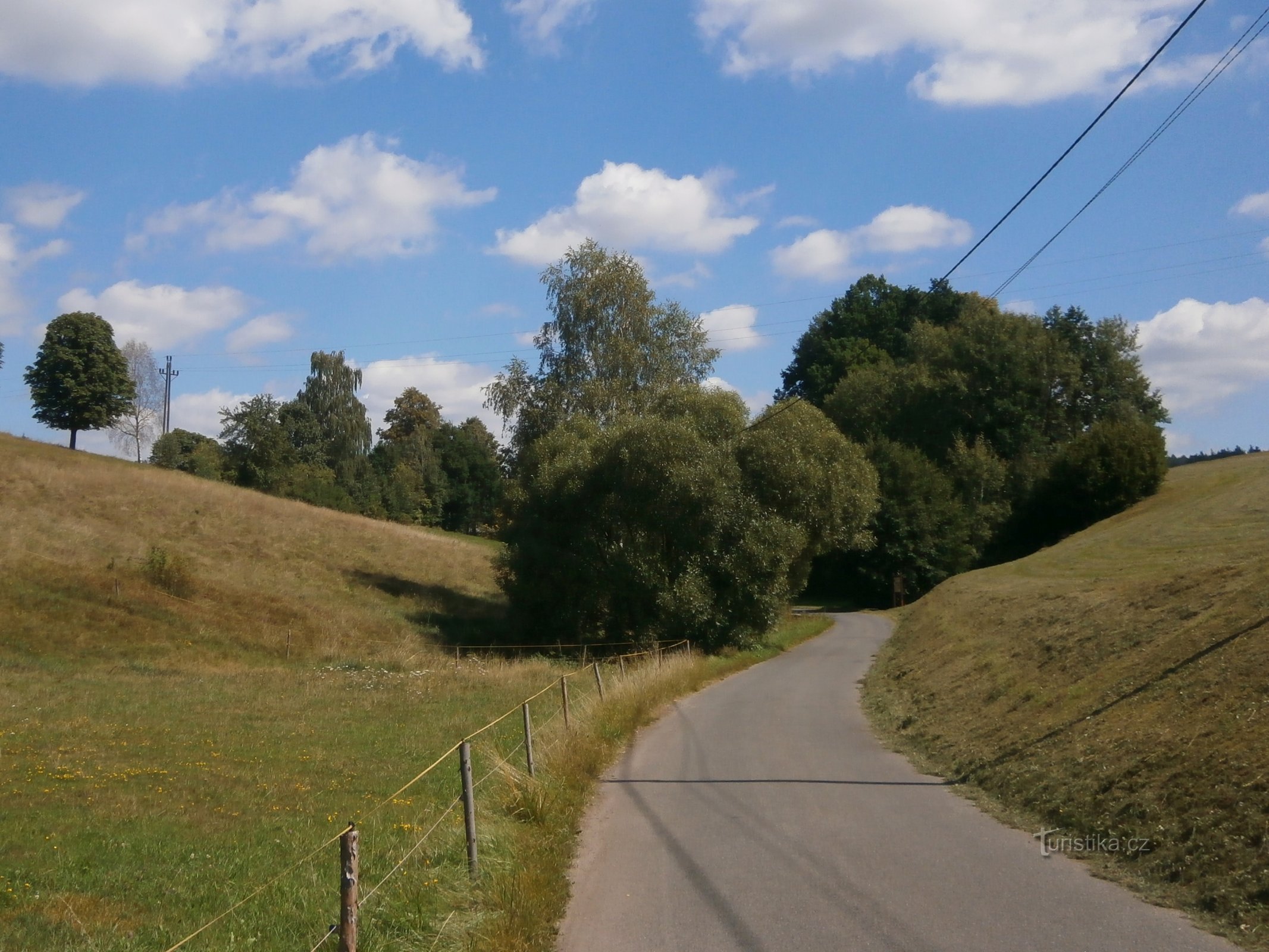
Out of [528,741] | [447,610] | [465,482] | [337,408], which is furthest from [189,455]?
[528,741]

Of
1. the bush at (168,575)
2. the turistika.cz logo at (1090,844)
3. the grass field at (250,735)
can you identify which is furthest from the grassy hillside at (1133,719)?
the bush at (168,575)

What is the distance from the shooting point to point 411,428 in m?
112

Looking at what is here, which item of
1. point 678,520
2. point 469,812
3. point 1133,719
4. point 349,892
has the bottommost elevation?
point 469,812

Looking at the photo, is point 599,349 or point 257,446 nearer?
point 599,349

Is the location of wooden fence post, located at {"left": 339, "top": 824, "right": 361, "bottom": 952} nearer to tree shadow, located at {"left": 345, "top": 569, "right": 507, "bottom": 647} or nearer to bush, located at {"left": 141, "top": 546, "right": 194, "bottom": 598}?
tree shadow, located at {"left": 345, "top": 569, "right": 507, "bottom": 647}

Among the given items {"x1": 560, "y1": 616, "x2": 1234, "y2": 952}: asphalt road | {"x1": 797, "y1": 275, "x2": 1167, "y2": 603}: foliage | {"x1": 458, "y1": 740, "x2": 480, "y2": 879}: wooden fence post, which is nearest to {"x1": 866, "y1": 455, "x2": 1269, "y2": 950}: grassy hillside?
{"x1": 560, "y1": 616, "x2": 1234, "y2": 952}: asphalt road

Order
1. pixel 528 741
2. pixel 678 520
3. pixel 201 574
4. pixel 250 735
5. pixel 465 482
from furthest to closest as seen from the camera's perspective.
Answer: pixel 465 482, pixel 201 574, pixel 678 520, pixel 250 735, pixel 528 741

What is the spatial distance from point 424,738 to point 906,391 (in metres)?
53.4

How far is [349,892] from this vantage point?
525cm

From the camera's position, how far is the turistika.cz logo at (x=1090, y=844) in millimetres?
8477

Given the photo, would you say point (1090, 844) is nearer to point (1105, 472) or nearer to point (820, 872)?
point (820, 872)

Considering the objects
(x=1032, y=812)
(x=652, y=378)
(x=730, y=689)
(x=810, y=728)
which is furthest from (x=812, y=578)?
(x=1032, y=812)

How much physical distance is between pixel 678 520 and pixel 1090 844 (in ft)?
80.5

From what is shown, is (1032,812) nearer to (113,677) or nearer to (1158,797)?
A: (1158,797)
